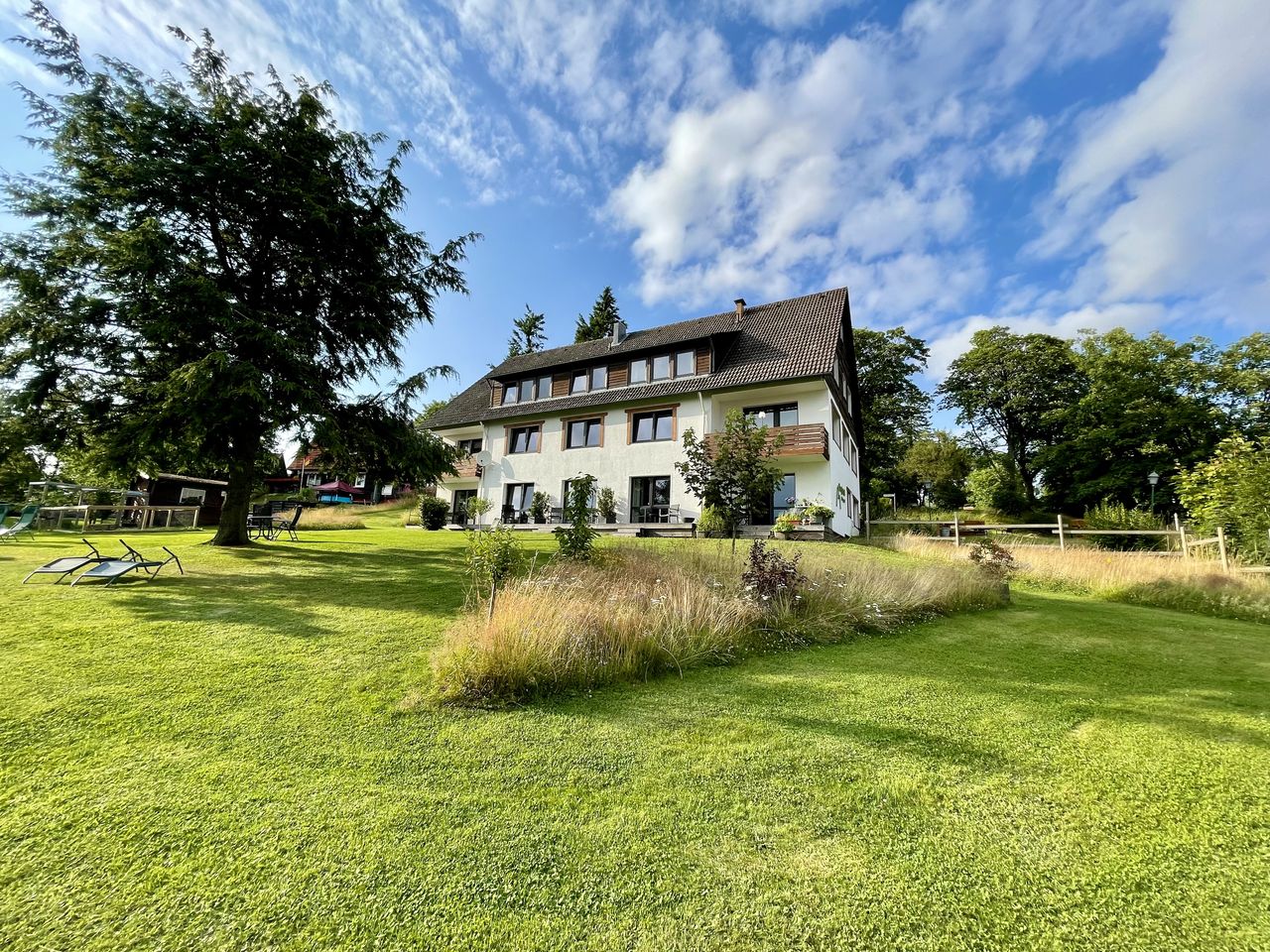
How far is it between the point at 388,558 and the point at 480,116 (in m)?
10.4

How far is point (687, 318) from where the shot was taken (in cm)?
2711

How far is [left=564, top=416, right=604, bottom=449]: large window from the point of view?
80.2 feet

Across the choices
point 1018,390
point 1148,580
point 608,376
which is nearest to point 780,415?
point 608,376

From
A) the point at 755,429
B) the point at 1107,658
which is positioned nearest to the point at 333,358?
the point at 755,429

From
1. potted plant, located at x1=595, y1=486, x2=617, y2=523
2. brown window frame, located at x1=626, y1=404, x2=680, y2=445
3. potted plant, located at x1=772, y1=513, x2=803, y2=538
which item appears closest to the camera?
potted plant, located at x1=772, y1=513, x2=803, y2=538

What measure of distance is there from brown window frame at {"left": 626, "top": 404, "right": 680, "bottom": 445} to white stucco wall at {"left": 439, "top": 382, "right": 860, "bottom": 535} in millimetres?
122

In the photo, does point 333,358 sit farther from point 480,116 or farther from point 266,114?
point 480,116

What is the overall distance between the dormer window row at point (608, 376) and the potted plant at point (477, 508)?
19.9 ft

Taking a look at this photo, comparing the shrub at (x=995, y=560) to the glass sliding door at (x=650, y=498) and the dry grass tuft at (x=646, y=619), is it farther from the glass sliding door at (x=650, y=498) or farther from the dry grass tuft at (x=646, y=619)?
the glass sliding door at (x=650, y=498)

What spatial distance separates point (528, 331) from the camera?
48562 mm

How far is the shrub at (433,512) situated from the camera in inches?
989

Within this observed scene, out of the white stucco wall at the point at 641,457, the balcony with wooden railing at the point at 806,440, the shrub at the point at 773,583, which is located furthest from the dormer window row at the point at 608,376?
the shrub at the point at 773,583

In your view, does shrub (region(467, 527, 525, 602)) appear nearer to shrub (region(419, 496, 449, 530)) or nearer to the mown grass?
the mown grass

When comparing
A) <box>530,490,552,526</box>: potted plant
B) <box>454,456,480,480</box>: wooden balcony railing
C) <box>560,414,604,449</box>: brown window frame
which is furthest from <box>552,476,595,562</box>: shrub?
<box>454,456,480,480</box>: wooden balcony railing
